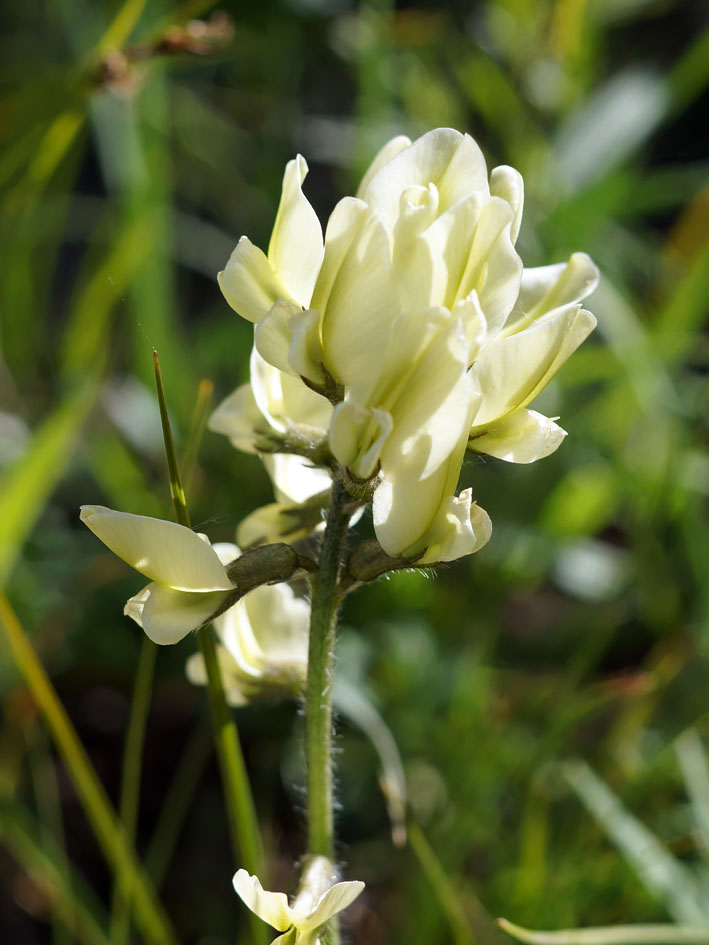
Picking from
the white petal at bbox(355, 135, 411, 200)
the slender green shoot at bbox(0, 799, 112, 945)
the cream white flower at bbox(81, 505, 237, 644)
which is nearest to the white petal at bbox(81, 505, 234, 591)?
the cream white flower at bbox(81, 505, 237, 644)

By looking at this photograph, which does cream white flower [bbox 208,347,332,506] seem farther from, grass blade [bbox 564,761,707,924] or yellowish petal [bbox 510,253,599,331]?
grass blade [bbox 564,761,707,924]

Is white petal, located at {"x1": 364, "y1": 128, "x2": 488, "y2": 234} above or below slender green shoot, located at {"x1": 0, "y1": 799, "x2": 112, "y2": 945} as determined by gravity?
above

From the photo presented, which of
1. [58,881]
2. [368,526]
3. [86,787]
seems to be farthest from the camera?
[368,526]

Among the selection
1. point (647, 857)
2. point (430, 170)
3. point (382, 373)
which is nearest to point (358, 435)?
point (382, 373)

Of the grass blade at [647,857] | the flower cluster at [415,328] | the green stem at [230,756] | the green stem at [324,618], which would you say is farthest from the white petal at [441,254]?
the grass blade at [647,857]

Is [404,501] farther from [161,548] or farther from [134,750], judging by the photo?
[134,750]

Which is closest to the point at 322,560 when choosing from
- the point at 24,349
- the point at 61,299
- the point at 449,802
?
the point at 449,802
